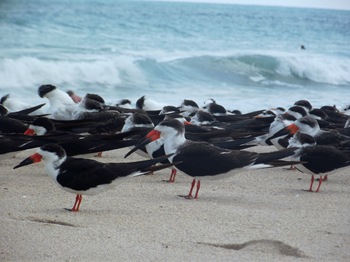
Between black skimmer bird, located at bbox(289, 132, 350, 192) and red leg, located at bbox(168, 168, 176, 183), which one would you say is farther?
red leg, located at bbox(168, 168, 176, 183)

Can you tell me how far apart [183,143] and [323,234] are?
1829 mm

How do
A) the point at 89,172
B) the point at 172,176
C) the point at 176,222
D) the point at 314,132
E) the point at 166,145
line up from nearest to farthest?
1. the point at 176,222
2. the point at 89,172
3. the point at 166,145
4. the point at 172,176
5. the point at 314,132

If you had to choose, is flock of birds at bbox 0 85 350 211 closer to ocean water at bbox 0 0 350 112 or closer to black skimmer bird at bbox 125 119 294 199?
black skimmer bird at bbox 125 119 294 199

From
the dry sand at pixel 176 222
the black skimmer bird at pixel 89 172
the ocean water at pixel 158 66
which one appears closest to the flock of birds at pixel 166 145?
the black skimmer bird at pixel 89 172

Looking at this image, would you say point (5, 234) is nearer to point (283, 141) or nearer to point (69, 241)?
Result: point (69, 241)

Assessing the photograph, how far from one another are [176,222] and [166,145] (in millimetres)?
1295

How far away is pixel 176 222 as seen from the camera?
5.39m

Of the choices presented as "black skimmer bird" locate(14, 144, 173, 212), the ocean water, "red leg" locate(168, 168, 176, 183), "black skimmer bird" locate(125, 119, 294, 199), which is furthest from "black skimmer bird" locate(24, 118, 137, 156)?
the ocean water

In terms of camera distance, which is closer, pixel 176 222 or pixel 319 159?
pixel 176 222

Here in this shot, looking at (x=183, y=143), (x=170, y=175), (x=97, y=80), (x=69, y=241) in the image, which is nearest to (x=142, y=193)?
(x=183, y=143)

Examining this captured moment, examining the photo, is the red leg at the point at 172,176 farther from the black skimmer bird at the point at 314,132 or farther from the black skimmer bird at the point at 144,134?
the black skimmer bird at the point at 314,132

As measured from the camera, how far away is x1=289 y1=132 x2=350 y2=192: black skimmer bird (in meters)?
6.71

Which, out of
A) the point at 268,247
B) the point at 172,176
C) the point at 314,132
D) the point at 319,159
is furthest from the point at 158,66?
the point at 268,247

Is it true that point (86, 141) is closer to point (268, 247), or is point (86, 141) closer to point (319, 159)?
point (319, 159)
